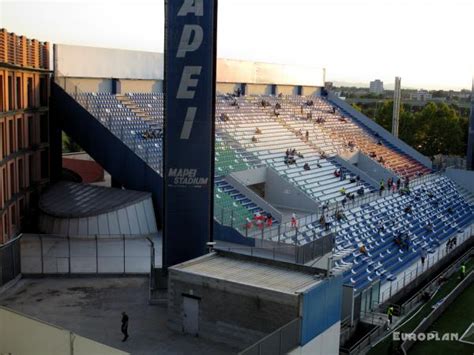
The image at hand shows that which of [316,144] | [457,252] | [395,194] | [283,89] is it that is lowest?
[457,252]

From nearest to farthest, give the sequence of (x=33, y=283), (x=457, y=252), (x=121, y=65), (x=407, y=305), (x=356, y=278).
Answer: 1. (x=33, y=283)
2. (x=407, y=305)
3. (x=356, y=278)
4. (x=457, y=252)
5. (x=121, y=65)

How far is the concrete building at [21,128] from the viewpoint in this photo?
25733mm

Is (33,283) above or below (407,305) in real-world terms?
above

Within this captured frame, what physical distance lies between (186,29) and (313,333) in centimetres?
899

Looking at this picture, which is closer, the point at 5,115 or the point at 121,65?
the point at 5,115

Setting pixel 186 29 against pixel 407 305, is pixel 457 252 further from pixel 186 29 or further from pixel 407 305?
pixel 186 29

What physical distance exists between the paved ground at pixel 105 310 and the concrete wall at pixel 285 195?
13.1 meters

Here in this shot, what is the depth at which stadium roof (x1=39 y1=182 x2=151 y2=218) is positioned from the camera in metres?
26.6

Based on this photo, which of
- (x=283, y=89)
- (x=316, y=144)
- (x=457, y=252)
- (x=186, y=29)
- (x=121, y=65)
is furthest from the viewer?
(x=283, y=89)

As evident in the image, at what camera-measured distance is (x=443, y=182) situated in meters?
46.8

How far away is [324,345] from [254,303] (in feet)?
7.26

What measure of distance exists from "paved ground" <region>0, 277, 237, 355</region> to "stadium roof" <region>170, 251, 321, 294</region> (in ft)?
5.46

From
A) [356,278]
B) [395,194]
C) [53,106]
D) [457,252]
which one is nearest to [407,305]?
[356,278]

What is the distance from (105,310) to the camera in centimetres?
1752
